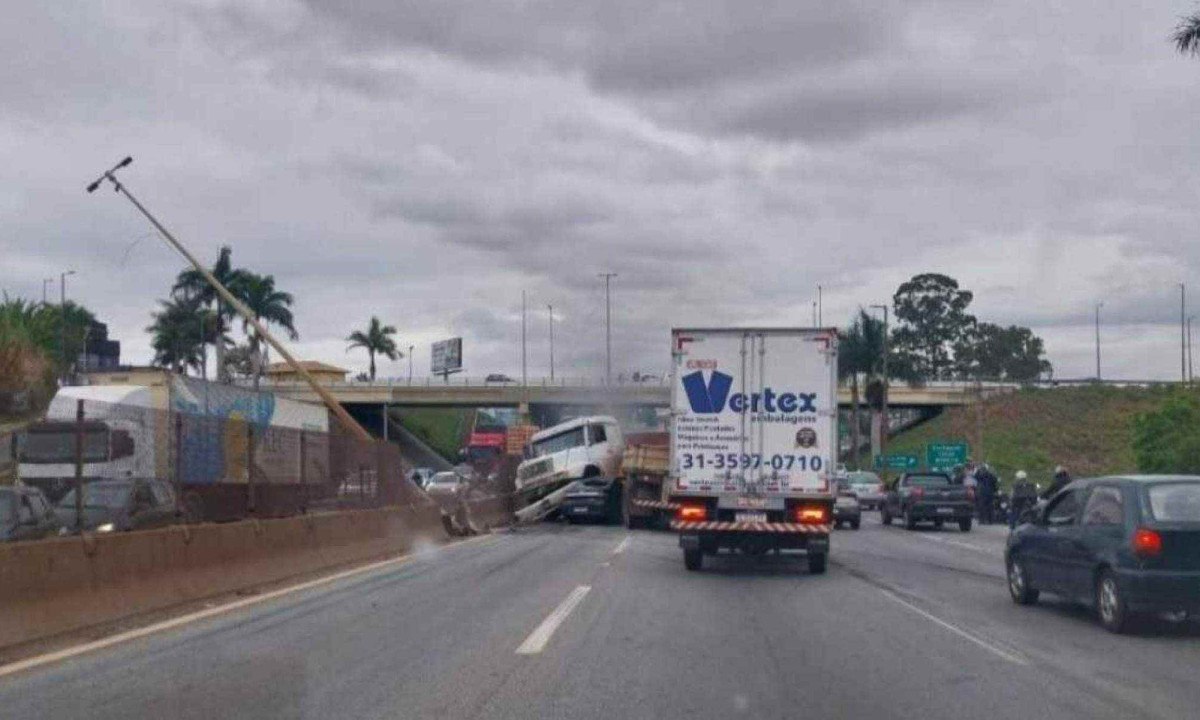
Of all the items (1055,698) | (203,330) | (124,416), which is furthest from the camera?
(203,330)

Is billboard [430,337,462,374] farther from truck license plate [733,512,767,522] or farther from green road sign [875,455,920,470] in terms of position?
truck license plate [733,512,767,522]

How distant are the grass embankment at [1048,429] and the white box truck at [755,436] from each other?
159 feet

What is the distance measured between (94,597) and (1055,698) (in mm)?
9011

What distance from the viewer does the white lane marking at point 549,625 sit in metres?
13.9

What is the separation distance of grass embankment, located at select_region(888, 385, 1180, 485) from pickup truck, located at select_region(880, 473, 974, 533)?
96.0 feet

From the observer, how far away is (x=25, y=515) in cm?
2014

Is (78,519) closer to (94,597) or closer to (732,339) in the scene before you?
(94,597)

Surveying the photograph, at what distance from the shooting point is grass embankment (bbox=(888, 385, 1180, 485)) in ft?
244

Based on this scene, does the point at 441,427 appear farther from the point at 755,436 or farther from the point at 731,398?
the point at 755,436

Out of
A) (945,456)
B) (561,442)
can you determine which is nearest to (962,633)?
(561,442)

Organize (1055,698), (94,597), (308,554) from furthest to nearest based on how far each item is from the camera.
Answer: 1. (308,554)
2. (94,597)
3. (1055,698)

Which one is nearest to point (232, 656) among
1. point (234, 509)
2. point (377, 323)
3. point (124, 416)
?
point (124, 416)

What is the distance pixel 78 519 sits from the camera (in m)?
16.1

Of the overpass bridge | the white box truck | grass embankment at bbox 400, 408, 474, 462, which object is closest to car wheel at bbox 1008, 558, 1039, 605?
the white box truck
